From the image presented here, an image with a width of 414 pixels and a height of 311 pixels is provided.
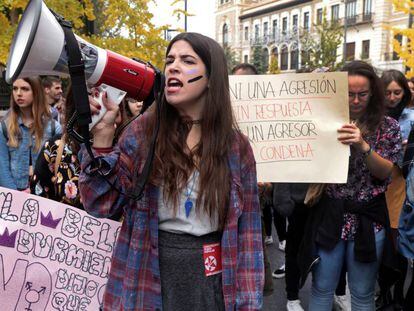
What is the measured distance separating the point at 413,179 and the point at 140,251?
147 cm

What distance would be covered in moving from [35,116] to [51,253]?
4.82 feet

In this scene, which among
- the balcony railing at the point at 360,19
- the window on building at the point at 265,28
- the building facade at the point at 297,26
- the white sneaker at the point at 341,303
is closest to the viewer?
the white sneaker at the point at 341,303

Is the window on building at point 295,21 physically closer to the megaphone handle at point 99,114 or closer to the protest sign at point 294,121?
the protest sign at point 294,121

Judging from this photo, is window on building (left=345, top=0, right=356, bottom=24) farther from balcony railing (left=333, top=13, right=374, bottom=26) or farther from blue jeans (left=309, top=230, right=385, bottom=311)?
blue jeans (left=309, top=230, right=385, bottom=311)

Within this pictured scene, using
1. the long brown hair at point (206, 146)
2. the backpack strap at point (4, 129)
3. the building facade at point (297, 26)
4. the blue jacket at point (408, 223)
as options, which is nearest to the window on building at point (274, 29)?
the building facade at point (297, 26)

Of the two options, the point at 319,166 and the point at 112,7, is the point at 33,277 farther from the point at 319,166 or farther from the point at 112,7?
the point at 112,7

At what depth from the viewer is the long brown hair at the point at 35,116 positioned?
→ 345 centimetres

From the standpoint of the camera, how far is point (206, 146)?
5.67 ft

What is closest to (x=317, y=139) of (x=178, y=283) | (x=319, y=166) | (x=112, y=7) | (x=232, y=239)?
(x=319, y=166)

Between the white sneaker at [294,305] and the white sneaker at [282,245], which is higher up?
the white sneaker at [282,245]

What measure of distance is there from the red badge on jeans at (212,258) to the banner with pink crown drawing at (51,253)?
0.85m

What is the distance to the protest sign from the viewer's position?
2.53m

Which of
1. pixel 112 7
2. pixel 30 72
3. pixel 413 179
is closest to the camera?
pixel 30 72

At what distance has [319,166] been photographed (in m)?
2.56
